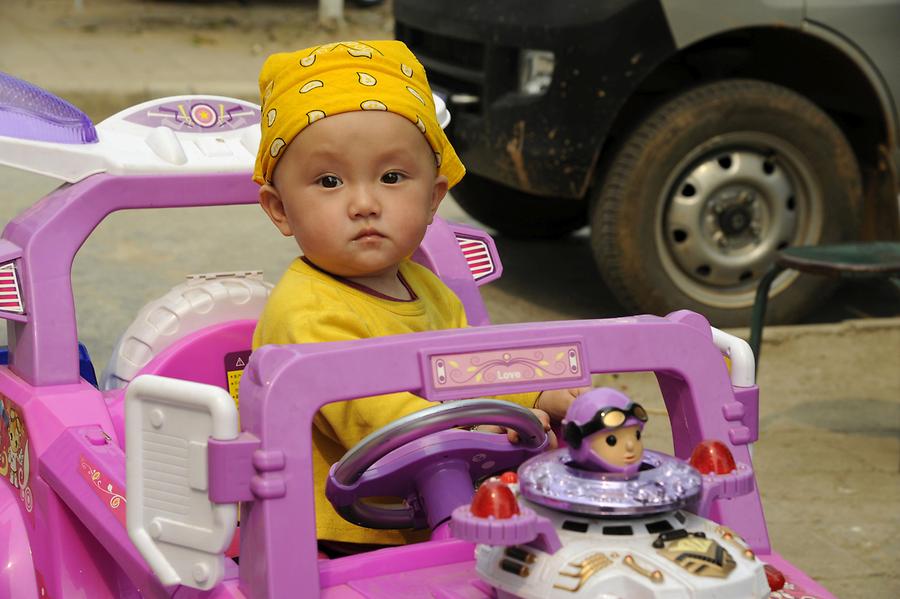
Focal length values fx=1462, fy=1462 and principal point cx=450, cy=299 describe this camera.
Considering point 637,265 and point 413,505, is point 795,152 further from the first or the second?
point 413,505

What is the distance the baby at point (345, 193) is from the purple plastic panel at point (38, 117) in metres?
0.64

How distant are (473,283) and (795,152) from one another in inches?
99.6

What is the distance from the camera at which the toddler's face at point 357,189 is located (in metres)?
2.28

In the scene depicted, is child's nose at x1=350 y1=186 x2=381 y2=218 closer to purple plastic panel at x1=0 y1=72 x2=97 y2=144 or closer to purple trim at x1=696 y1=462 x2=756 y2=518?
purple trim at x1=696 y1=462 x2=756 y2=518

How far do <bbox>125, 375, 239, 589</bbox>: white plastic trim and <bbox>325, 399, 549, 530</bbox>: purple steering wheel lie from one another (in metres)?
0.27

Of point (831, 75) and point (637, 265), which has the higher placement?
point (831, 75)

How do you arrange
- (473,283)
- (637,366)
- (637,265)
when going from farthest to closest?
(637,265) < (473,283) < (637,366)

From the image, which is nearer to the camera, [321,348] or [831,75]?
[321,348]

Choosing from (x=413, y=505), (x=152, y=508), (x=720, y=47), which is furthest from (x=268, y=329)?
(x=720, y=47)

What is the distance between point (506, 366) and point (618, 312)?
3768mm

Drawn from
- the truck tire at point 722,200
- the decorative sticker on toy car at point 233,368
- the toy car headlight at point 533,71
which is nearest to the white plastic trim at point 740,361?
the decorative sticker on toy car at point 233,368

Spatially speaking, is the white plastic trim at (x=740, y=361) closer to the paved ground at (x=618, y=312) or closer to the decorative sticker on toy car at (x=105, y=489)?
the decorative sticker on toy car at (x=105, y=489)

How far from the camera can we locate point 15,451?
9.14ft

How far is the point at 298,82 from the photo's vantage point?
232 cm
